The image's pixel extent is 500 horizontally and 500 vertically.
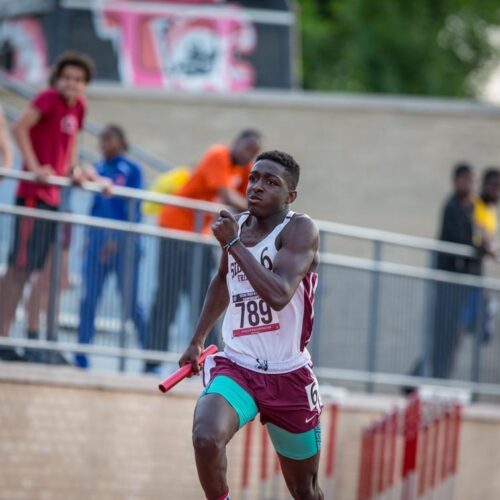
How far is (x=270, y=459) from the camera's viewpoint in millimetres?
12930

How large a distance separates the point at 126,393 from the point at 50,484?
37.3 inches

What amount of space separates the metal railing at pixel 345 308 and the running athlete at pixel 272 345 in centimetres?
356

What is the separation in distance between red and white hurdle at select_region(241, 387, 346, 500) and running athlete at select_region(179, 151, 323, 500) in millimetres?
3783

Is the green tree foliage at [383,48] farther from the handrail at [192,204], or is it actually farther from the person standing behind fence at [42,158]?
the person standing behind fence at [42,158]

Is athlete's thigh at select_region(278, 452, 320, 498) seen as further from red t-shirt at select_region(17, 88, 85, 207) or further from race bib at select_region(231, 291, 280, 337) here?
red t-shirt at select_region(17, 88, 85, 207)

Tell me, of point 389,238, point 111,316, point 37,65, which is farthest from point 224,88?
point 111,316

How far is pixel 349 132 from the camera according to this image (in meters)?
19.7

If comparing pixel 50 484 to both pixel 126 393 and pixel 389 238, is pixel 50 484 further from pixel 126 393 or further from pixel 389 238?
pixel 389 238

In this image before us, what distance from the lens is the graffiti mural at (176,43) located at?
70.2 ft

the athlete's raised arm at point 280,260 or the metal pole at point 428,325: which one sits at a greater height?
the athlete's raised arm at point 280,260

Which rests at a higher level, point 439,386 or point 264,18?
point 264,18

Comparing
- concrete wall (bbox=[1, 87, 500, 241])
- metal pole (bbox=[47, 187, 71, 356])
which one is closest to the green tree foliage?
concrete wall (bbox=[1, 87, 500, 241])

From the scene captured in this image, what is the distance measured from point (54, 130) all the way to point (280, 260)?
4445 mm

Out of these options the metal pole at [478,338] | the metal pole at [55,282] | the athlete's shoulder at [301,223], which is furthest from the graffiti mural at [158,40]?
the athlete's shoulder at [301,223]
